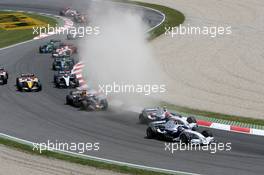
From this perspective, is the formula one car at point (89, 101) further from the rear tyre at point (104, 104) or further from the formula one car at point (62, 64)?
→ the formula one car at point (62, 64)

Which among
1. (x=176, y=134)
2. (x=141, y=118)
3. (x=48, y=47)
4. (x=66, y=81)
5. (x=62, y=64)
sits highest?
(x=176, y=134)

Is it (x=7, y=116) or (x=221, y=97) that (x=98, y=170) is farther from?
(x=221, y=97)

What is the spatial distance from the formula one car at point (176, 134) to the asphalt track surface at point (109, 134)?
0.56 metres

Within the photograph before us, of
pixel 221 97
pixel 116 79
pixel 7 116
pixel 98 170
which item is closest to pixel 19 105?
pixel 7 116

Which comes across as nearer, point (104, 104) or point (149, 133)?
point (149, 133)

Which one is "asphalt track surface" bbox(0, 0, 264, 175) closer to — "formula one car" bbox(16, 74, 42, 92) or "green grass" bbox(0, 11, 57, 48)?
"formula one car" bbox(16, 74, 42, 92)

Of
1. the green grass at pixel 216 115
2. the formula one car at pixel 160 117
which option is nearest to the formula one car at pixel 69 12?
the green grass at pixel 216 115

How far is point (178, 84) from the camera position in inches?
1710

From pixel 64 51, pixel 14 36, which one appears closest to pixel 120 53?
pixel 64 51

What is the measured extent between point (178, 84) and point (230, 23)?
23359 mm

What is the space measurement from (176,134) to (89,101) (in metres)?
8.62

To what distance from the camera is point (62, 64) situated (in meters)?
50.7

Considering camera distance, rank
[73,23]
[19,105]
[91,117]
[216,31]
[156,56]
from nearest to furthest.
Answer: [91,117], [19,105], [156,56], [216,31], [73,23]

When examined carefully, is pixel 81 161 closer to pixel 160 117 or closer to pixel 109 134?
pixel 109 134
